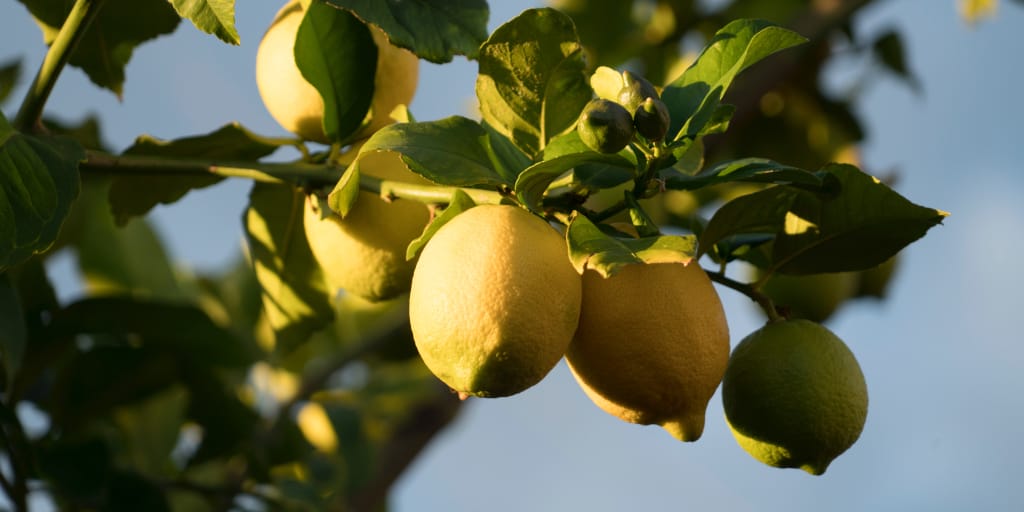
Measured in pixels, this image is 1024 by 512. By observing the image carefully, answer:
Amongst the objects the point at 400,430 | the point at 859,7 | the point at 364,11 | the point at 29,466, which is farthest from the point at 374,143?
the point at 859,7

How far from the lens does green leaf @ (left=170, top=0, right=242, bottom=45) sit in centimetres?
74

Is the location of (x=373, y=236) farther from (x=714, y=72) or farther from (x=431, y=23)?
(x=714, y=72)

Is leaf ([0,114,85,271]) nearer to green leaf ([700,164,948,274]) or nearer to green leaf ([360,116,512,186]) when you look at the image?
green leaf ([360,116,512,186])

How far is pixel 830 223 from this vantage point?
0.81 meters

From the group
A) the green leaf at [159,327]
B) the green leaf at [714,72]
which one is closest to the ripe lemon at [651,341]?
the green leaf at [714,72]

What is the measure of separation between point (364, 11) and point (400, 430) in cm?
116

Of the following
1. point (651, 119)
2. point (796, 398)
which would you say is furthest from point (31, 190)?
point (796, 398)

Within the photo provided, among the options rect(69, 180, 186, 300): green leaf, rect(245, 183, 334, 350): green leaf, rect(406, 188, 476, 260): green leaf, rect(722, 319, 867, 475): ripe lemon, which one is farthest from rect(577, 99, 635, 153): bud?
rect(69, 180, 186, 300): green leaf

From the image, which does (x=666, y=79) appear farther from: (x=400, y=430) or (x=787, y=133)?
(x=400, y=430)

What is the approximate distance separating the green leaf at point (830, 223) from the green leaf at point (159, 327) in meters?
0.65

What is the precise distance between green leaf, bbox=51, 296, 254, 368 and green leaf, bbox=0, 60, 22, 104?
0.48 metres

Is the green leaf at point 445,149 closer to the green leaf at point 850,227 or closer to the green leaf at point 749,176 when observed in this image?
the green leaf at point 749,176

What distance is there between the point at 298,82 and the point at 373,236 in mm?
158

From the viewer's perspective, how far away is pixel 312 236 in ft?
2.94
